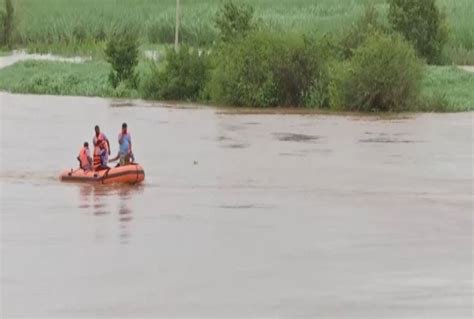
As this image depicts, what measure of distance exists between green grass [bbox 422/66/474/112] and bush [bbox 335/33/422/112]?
76cm

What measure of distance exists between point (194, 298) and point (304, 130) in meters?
20.0

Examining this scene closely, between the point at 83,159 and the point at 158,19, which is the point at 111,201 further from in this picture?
the point at 158,19

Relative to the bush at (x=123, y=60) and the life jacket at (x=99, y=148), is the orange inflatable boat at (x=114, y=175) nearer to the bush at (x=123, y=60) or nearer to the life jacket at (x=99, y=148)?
the life jacket at (x=99, y=148)

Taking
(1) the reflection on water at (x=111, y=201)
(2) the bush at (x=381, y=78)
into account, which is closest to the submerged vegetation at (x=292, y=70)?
(2) the bush at (x=381, y=78)

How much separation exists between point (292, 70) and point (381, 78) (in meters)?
3.02

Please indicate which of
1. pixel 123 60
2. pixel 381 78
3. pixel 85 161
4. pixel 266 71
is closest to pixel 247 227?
pixel 85 161

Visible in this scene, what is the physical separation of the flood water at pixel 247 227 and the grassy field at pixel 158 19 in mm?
26448

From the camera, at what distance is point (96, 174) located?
2209 cm

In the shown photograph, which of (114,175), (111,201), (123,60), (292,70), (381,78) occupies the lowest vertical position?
(111,201)

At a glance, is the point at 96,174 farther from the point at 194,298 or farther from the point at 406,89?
the point at 406,89

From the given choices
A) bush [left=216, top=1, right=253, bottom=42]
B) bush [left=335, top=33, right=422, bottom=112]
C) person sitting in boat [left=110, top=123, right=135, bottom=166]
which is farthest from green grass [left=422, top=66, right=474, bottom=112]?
person sitting in boat [left=110, top=123, right=135, bottom=166]

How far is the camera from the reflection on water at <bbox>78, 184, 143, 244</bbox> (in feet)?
61.2

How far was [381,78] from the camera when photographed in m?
38.4

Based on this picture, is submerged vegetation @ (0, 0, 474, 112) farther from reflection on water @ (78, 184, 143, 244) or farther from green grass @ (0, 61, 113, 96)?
reflection on water @ (78, 184, 143, 244)
